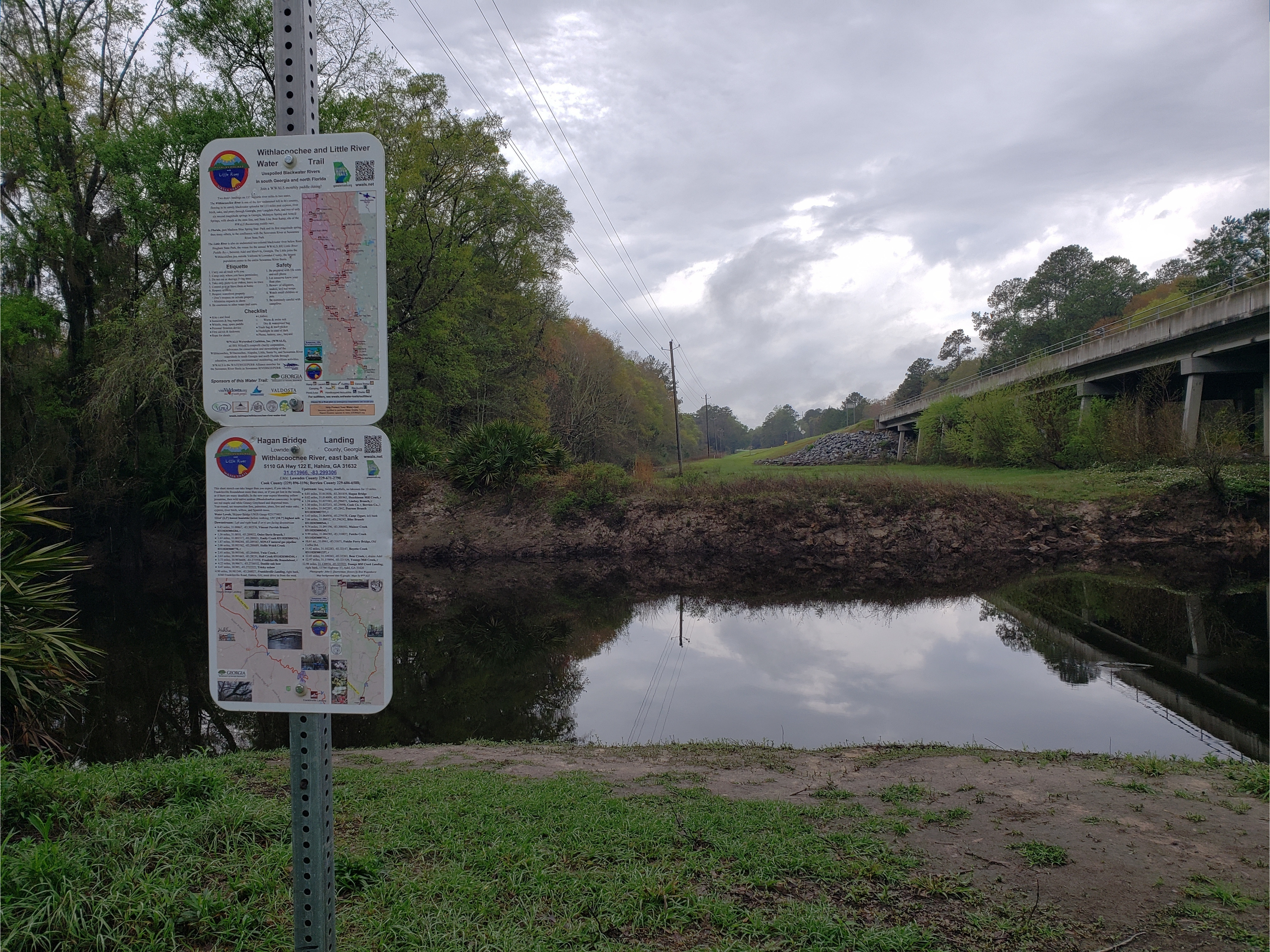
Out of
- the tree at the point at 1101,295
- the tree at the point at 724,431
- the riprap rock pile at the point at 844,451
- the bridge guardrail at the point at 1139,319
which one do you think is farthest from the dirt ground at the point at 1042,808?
the tree at the point at 724,431

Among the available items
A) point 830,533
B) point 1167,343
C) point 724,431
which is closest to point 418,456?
point 830,533

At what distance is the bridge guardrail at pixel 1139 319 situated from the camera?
2419cm

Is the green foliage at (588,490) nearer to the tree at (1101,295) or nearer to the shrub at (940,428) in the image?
the shrub at (940,428)

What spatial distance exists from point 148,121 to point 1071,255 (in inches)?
2785

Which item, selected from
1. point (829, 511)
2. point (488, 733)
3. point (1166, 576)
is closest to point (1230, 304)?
point (1166, 576)

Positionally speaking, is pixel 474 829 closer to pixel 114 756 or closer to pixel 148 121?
pixel 114 756

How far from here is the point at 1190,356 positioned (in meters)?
25.4

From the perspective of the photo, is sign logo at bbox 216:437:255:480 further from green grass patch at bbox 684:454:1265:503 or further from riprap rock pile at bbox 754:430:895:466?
riprap rock pile at bbox 754:430:895:466

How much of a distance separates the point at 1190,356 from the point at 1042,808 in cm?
2775

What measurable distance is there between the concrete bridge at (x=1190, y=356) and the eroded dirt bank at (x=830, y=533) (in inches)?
209

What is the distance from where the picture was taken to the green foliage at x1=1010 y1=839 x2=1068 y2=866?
3857 millimetres

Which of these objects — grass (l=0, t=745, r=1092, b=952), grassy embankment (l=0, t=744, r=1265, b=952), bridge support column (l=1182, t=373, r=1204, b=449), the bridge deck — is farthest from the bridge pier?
grass (l=0, t=745, r=1092, b=952)

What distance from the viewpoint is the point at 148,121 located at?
22078mm

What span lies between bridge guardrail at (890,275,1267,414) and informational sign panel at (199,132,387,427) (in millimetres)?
28358
